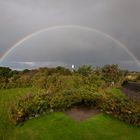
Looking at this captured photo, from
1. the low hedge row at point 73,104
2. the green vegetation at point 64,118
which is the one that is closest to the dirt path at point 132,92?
the low hedge row at point 73,104

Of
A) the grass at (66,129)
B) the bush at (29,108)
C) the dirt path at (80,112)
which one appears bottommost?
the grass at (66,129)

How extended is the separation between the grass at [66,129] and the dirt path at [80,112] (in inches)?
23.7

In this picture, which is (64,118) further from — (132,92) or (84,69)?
(84,69)

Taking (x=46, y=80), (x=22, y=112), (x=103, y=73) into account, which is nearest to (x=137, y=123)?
(x=22, y=112)

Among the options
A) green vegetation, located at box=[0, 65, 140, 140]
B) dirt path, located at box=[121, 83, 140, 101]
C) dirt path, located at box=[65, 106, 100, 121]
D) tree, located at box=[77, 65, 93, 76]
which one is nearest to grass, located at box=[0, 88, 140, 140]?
green vegetation, located at box=[0, 65, 140, 140]

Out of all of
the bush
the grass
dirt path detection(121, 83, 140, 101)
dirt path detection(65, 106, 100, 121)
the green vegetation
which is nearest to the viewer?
the grass

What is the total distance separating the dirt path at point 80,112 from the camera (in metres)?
21.8

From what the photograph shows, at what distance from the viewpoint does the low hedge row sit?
70.0ft

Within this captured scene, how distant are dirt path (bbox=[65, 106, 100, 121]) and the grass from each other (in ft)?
1.97

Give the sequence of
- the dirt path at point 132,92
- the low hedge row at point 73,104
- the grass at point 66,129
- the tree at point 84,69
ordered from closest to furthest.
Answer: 1. the grass at point 66,129
2. the low hedge row at point 73,104
3. the dirt path at point 132,92
4. the tree at point 84,69

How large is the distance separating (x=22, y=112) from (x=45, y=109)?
6.43 feet

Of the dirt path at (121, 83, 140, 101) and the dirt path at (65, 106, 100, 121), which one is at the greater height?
the dirt path at (65, 106, 100, 121)

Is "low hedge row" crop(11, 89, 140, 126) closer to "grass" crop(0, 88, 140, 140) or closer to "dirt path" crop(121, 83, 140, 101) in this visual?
"grass" crop(0, 88, 140, 140)

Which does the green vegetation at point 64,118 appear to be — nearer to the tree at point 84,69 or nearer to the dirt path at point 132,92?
the dirt path at point 132,92
